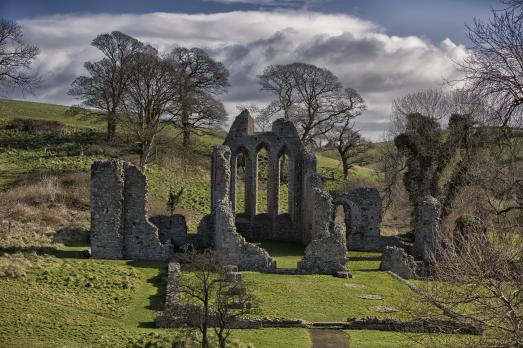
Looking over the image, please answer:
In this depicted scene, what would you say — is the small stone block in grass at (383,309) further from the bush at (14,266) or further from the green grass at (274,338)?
the bush at (14,266)

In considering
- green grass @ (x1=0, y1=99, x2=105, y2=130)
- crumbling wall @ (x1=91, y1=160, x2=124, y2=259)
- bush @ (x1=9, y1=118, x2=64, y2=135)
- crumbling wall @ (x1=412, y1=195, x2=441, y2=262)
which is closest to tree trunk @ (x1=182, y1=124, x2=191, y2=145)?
green grass @ (x1=0, y1=99, x2=105, y2=130)

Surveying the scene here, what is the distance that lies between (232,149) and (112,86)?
12787 millimetres

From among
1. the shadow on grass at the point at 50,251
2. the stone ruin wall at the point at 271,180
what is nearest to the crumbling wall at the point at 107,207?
the shadow on grass at the point at 50,251

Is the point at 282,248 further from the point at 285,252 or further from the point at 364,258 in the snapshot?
the point at 364,258

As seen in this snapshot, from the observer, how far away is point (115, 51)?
47469 millimetres

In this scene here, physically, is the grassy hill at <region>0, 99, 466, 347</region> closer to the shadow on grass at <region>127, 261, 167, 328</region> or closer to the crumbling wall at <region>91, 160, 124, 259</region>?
the shadow on grass at <region>127, 261, 167, 328</region>

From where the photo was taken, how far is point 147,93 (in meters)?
44.6

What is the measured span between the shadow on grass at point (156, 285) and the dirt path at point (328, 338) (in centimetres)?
492

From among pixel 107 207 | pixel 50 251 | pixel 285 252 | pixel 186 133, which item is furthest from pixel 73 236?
pixel 186 133

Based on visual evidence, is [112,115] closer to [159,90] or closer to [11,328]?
[159,90]

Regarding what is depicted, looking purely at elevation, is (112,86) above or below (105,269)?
above

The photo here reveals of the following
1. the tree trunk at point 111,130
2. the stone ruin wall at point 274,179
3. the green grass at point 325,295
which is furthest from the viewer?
the tree trunk at point 111,130

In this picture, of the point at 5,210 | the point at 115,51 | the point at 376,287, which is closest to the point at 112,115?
the point at 115,51

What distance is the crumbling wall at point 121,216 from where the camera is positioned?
28.0 metres
